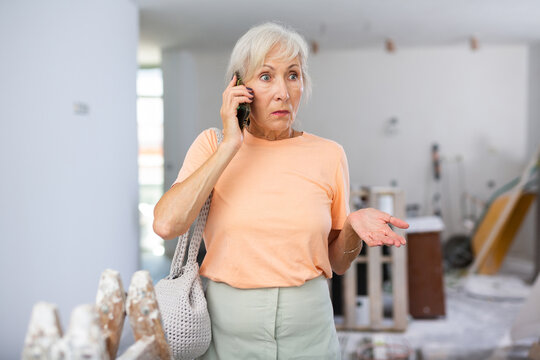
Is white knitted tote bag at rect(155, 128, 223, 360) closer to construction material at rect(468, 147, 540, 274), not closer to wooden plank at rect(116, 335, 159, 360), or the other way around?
wooden plank at rect(116, 335, 159, 360)

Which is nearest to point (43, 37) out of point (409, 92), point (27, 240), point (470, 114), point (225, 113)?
point (27, 240)

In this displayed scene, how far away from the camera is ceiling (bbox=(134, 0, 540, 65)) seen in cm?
407

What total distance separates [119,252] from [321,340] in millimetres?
2893

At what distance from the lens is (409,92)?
616 centimetres

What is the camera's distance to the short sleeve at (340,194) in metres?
1.10

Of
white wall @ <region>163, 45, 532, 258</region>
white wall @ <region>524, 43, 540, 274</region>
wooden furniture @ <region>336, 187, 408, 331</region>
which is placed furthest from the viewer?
white wall @ <region>163, 45, 532, 258</region>

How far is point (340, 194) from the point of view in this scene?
43.6 inches

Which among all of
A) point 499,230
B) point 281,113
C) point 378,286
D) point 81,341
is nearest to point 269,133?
point 281,113

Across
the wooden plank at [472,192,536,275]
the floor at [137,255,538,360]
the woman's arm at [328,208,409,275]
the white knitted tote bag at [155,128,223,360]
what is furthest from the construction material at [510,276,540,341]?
the white knitted tote bag at [155,128,223,360]

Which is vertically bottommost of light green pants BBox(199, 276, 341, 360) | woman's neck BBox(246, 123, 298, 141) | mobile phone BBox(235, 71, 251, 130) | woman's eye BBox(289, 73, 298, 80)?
light green pants BBox(199, 276, 341, 360)

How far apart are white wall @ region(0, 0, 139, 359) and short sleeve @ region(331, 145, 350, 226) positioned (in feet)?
7.42

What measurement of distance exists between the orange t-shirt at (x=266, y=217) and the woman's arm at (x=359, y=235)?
0.22 feet

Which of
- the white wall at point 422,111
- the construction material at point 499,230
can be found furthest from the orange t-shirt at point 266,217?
the white wall at point 422,111

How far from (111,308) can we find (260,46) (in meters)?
0.61
